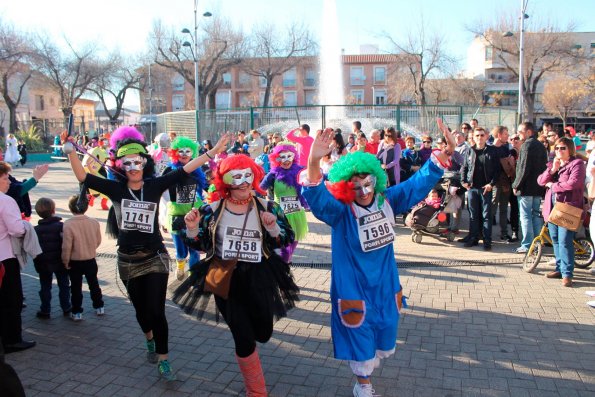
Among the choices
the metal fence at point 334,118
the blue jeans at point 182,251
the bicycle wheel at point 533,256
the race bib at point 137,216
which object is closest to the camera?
the race bib at point 137,216

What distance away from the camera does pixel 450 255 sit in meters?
Result: 7.92

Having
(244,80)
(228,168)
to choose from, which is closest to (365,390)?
(228,168)

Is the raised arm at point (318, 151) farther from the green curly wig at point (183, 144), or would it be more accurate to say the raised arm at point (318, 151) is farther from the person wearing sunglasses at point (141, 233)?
the green curly wig at point (183, 144)

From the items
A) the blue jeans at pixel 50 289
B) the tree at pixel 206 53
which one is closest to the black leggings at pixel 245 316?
the blue jeans at pixel 50 289

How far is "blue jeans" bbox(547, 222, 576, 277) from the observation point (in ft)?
20.2

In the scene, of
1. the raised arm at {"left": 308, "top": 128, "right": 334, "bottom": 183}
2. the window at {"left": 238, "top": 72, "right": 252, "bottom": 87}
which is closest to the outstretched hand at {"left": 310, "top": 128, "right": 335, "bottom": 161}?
the raised arm at {"left": 308, "top": 128, "right": 334, "bottom": 183}

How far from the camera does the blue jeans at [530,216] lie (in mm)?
7574

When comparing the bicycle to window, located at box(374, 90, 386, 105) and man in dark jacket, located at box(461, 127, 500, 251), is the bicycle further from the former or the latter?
window, located at box(374, 90, 386, 105)

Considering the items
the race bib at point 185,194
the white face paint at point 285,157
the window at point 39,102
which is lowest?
the race bib at point 185,194

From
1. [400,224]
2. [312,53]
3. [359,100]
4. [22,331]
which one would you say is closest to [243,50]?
[312,53]

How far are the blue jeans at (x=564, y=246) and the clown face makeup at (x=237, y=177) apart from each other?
176 inches

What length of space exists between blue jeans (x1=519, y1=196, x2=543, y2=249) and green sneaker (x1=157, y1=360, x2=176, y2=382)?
589cm

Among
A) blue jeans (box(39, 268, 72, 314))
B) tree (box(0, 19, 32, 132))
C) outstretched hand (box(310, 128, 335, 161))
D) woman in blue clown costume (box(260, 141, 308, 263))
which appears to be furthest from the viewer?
tree (box(0, 19, 32, 132))

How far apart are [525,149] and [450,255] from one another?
1.99m
